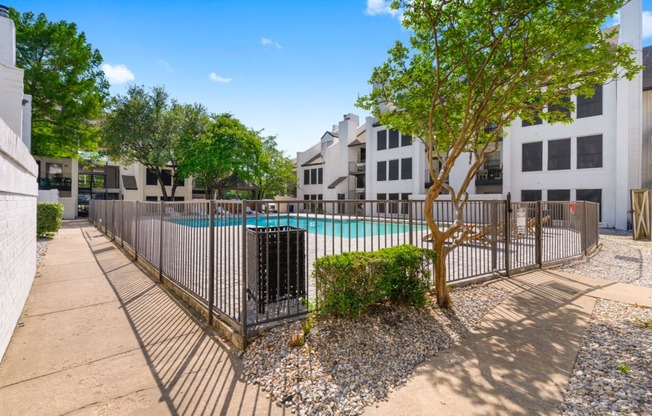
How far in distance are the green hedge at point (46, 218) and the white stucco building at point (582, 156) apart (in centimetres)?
2340

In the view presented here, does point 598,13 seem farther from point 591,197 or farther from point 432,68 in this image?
point 591,197

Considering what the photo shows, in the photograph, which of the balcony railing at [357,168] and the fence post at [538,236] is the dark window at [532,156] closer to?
the balcony railing at [357,168]

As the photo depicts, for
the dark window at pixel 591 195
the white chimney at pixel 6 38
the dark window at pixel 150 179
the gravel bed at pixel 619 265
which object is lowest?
the gravel bed at pixel 619 265

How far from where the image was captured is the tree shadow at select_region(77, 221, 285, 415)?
9.16 feet

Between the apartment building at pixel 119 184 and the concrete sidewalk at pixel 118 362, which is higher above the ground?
the apartment building at pixel 119 184

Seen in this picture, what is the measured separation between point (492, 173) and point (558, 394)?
79.6 ft

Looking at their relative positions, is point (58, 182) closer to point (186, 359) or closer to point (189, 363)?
point (186, 359)

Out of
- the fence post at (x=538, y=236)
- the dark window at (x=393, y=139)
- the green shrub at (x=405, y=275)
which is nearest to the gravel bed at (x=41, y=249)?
the green shrub at (x=405, y=275)

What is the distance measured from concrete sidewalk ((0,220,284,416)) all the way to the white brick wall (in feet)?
1.10

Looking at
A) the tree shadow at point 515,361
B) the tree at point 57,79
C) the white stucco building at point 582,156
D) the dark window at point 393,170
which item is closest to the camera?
the tree shadow at point 515,361

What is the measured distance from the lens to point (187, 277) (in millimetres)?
5484

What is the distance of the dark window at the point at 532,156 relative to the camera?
2108cm

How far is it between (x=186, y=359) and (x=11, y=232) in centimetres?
325

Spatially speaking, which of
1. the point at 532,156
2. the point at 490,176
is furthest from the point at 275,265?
the point at 490,176
